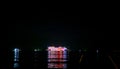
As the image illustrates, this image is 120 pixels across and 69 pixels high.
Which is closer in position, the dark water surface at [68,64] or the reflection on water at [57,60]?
the dark water surface at [68,64]

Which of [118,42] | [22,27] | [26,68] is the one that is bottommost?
[26,68]

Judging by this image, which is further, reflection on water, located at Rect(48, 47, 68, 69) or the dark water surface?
reflection on water, located at Rect(48, 47, 68, 69)

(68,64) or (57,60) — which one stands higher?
(57,60)

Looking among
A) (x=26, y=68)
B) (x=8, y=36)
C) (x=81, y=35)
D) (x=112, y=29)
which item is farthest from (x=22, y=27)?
(x=26, y=68)

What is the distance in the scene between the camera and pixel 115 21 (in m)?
23.6

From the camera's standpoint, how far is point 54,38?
22938mm

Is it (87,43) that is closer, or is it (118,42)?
(118,42)

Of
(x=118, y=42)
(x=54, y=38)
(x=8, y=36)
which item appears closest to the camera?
(x=118, y=42)

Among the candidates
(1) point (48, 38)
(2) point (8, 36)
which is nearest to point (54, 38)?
(1) point (48, 38)

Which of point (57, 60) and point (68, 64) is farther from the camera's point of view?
point (57, 60)

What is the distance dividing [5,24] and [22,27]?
2035 mm

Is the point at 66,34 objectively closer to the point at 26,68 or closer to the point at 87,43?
the point at 87,43

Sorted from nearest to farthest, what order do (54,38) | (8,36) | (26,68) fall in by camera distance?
(26,68) → (8,36) → (54,38)

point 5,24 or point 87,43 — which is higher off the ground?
point 5,24
